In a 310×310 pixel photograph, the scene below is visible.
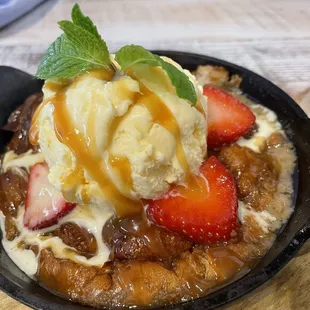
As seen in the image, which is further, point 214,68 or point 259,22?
point 259,22

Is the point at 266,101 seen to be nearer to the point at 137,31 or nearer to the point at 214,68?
the point at 214,68

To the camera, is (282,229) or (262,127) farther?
(262,127)

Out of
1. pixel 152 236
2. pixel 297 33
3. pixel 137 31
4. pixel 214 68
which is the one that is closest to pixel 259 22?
pixel 297 33

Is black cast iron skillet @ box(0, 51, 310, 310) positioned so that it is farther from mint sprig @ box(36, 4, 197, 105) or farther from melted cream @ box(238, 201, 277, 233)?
mint sprig @ box(36, 4, 197, 105)

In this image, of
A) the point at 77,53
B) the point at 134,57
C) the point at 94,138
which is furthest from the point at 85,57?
the point at 94,138

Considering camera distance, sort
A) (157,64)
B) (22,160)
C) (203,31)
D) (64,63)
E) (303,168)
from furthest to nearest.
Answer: (203,31)
(22,160)
(303,168)
(64,63)
(157,64)

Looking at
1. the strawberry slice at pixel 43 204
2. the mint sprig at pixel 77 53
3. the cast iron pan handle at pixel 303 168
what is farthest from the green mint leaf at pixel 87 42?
the cast iron pan handle at pixel 303 168

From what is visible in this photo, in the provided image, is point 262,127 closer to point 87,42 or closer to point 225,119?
point 225,119
